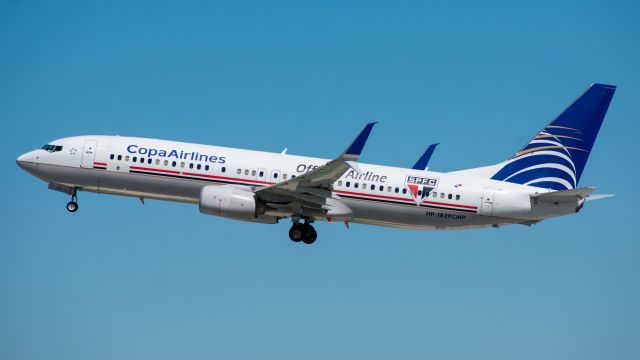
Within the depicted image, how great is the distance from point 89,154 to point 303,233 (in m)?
12.3

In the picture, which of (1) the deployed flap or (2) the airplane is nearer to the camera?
(1) the deployed flap

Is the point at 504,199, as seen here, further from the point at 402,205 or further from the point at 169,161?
the point at 169,161

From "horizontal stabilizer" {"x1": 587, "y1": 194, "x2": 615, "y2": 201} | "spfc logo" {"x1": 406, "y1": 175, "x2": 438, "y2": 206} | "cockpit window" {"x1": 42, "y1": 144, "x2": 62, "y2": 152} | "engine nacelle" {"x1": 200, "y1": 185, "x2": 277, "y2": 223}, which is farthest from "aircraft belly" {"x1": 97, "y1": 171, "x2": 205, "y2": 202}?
"horizontal stabilizer" {"x1": 587, "y1": 194, "x2": 615, "y2": 201}

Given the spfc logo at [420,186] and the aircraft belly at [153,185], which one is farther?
the aircraft belly at [153,185]

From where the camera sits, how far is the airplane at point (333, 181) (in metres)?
47.6

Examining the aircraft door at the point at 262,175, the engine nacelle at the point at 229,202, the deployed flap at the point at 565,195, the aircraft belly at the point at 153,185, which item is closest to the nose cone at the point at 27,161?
the aircraft belly at the point at 153,185

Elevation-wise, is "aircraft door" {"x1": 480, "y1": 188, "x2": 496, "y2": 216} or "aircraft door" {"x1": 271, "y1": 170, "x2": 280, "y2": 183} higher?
"aircraft door" {"x1": 271, "y1": 170, "x2": 280, "y2": 183}

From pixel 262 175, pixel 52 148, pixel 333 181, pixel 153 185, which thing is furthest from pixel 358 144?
pixel 52 148

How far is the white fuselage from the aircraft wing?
1120mm

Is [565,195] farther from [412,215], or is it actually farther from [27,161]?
[27,161]

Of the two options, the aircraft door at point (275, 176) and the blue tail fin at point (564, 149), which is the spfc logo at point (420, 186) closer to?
the blue tail fin at point (564, 149)

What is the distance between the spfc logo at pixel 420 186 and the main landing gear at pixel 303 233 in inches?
226

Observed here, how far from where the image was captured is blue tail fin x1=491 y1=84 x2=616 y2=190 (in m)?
50.2

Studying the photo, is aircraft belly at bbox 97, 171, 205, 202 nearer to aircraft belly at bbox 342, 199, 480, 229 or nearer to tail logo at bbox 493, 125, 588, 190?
aircraft belly at bbox 342, 199, 480, 229
